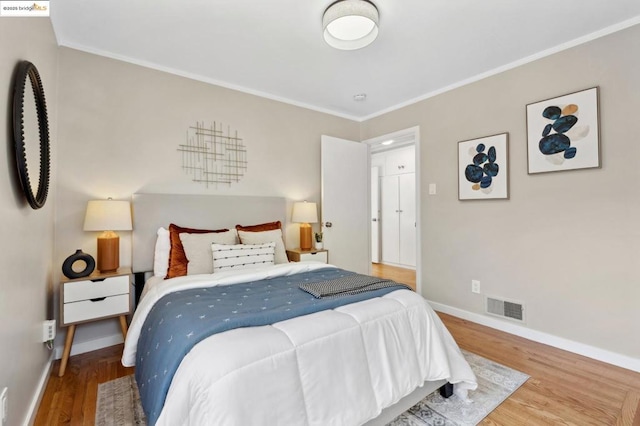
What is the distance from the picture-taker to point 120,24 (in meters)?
2.21

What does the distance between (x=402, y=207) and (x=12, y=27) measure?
567 centimetres

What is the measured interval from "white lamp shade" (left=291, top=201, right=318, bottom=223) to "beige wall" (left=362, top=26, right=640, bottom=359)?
136 cm

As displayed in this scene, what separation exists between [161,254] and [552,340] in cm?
344

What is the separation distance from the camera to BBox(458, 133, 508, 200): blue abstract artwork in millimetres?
2889

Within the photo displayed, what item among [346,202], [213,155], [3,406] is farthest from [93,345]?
[346,202]

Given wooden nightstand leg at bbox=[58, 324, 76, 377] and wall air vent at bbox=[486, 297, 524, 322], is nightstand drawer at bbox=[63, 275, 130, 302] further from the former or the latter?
wall air vent at bbox=[486, 297, 524, 322]

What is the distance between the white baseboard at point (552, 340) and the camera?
7.28 feet

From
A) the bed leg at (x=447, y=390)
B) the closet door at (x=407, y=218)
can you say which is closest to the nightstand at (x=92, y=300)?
the bed leg at (x=447, y=390)

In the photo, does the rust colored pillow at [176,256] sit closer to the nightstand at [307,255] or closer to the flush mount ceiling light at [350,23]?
the nightstand at [307,255]

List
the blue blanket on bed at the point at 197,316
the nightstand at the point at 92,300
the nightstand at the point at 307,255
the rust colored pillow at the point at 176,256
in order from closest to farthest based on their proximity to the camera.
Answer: the blue blanket on bed at the point at 197,316, the nightstand at the point at 92,300, the rust colored pillow at the point at 176,256, the nightstand at the point at 307,255

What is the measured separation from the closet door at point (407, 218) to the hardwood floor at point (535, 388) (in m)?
3.26

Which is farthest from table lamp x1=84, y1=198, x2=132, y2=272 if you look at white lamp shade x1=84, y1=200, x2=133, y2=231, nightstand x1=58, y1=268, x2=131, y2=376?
nightstand x1=58, y1=268, x2=131, y2=376

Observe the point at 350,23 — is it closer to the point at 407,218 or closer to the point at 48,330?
the point at 48,330

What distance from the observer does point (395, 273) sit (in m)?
5.47
